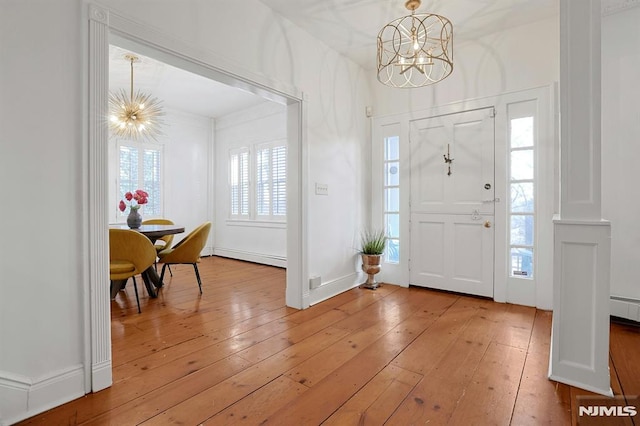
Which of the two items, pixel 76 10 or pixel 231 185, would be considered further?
pixel 231 185

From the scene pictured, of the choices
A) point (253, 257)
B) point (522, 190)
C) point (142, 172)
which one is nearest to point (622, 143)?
point (522, 190)

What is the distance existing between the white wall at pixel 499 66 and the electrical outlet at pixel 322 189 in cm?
148

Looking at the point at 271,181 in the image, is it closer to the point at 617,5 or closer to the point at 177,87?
the point at 177,87

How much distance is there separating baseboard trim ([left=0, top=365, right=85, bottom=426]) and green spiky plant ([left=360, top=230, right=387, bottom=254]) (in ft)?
9.66

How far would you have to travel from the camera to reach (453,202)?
368 centimetres

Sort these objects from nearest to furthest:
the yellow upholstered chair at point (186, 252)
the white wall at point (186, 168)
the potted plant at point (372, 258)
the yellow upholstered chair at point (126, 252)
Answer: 1. the yellow upholstered chair at point (126, 252)
2. the yellow upholstered chair at point (186, 252)
3. the potted plant at point (372, 258)
4. the white wall at point (186, 168)

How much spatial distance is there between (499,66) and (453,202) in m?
1.50

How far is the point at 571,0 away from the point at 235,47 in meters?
2.23

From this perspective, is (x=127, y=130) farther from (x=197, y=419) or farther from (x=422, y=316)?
(x=422, y=316)

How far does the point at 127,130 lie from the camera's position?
425cm

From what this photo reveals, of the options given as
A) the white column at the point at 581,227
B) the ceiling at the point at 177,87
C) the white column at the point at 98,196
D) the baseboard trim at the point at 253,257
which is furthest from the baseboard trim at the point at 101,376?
the baseboard trim at the point at 253,257

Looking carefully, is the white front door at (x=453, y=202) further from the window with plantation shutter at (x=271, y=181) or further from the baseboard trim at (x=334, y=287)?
the window with plantation shutter at (x=271, y=181)

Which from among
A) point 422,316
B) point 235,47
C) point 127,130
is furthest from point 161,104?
point 422,316

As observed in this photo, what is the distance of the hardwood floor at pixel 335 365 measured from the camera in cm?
159
